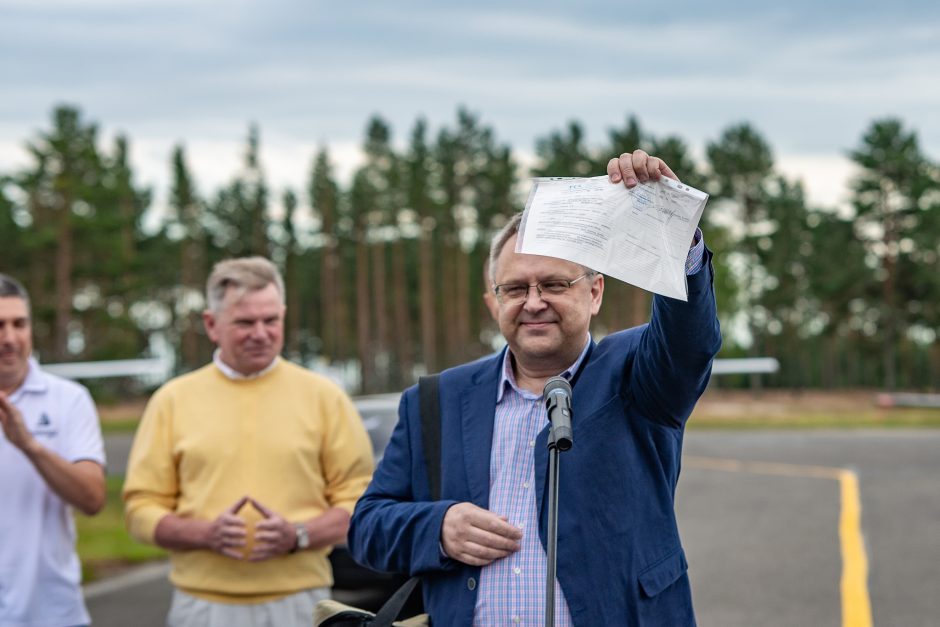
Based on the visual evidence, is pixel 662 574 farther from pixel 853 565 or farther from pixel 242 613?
pixel 853 565

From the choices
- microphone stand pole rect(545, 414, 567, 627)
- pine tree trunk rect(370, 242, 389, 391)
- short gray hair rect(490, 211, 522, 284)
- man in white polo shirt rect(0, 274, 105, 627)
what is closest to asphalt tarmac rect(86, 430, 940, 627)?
microphone stand pole rect(545, 414, 567, 627)

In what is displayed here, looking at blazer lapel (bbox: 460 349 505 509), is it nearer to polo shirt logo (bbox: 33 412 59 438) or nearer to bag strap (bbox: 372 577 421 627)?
bag strap (bbox: 372 577 421 627)

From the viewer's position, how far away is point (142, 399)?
247 feet

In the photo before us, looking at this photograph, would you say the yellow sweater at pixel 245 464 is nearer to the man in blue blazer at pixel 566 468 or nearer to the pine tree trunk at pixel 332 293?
the man in blue blazer at pixel 566 468

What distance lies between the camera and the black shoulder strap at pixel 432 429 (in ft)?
10.4

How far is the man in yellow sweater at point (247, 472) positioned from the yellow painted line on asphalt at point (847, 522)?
5.02m

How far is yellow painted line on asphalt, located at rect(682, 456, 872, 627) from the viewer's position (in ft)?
28.6

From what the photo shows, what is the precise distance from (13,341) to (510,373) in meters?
2.25

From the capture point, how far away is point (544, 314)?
121 inches

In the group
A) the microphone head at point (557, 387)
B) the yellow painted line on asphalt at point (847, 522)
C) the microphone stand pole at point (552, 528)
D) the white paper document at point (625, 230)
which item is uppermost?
the white paper document at point (625, 230)

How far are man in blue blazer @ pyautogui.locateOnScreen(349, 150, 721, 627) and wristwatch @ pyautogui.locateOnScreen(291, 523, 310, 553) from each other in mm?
1163

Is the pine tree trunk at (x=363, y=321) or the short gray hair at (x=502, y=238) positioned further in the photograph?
the pine tree trunk at (x=363, y=321)

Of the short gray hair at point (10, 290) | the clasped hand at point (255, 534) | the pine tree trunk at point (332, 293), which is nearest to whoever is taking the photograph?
the clasped hand at point (255, 534)

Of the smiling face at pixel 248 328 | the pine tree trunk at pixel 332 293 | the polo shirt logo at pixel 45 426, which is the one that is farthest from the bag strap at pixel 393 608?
the pine tree trunk at pixel 332 293
